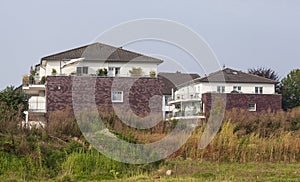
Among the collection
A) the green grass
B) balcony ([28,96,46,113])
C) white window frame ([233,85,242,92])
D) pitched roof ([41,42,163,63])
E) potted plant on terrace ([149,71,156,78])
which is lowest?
the green grass

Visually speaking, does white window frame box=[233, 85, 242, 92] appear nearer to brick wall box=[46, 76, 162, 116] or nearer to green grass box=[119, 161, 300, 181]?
brick wall box=[46, 76, 162, 116]

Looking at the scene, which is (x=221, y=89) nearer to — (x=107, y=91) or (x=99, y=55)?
(x=99, y=55)

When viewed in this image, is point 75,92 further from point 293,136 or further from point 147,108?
point 293,136

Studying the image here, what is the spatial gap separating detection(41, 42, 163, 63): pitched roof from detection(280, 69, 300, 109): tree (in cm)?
2202

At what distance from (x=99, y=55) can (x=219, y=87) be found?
15.4m

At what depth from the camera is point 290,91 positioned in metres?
64.1

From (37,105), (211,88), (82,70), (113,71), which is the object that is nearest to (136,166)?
(37,105)

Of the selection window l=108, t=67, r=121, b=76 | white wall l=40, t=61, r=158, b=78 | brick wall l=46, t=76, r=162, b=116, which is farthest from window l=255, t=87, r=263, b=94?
window l=108, t=67, r=121, b=76

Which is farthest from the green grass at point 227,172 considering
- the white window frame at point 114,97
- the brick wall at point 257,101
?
the brick wall at point 257,101

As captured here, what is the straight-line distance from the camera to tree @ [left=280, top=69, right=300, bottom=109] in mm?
62000

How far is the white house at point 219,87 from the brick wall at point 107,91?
16.0ft

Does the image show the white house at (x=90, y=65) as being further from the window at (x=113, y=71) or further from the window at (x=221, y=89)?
the window at (x=221, y=89)

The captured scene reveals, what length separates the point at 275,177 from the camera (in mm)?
13023

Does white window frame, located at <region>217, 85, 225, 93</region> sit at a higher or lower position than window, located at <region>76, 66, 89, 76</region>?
lower
